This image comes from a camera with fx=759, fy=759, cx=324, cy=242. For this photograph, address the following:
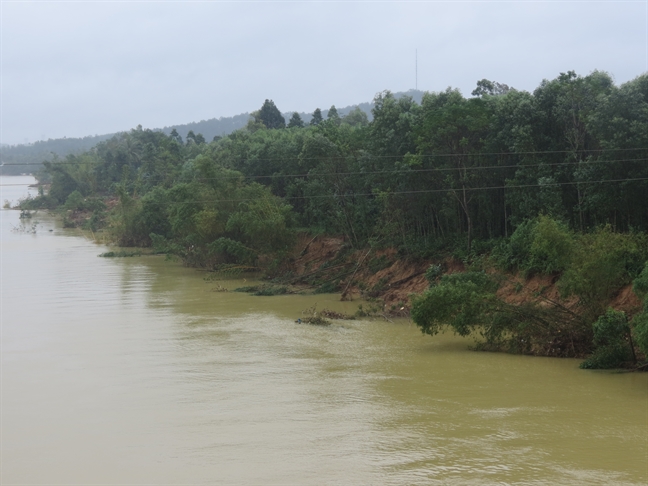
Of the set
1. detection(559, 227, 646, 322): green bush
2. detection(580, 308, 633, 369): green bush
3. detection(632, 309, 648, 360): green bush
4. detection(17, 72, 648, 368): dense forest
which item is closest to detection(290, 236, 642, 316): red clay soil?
detection(17, 72, 648, 368): dense forest

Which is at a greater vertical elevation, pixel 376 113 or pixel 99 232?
pixel 376 113

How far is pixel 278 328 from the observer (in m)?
25.4

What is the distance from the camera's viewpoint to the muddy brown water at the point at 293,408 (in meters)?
13.5

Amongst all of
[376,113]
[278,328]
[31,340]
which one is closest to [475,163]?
[376,113]

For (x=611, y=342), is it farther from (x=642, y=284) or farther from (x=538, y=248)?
(x=538, y=248)

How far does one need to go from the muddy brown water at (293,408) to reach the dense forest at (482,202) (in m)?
1.29

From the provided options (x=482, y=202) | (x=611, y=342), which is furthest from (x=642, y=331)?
(x=482, y=202)

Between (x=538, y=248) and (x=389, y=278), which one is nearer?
(x=538, y=248)

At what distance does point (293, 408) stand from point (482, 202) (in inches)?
617

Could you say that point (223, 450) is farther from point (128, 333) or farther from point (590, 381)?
point (128, 333)

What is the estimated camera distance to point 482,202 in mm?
29844

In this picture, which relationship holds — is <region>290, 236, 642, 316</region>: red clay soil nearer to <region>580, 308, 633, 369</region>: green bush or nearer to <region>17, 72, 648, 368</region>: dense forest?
<region>17, 72, 648, 368</region>: dense forest

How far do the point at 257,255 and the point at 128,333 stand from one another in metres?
11.8

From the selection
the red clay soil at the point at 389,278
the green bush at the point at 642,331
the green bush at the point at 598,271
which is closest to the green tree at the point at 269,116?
the red clay soil at the point at 389,278
